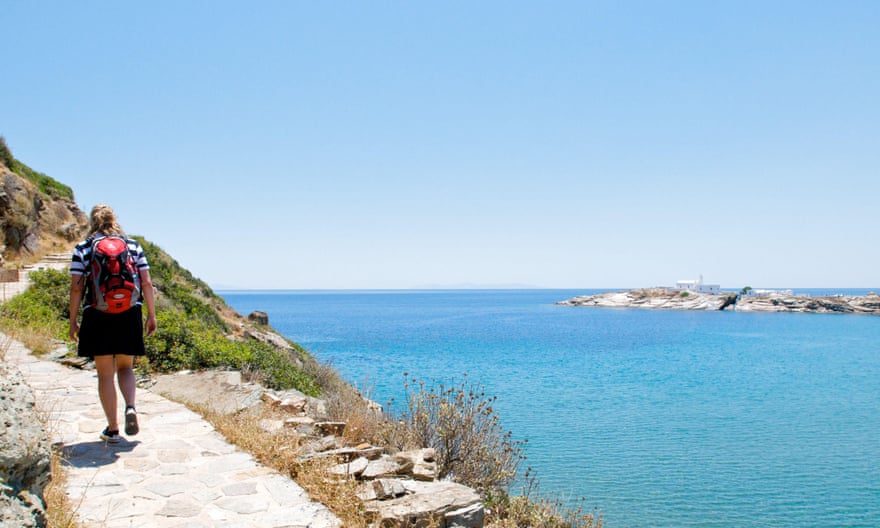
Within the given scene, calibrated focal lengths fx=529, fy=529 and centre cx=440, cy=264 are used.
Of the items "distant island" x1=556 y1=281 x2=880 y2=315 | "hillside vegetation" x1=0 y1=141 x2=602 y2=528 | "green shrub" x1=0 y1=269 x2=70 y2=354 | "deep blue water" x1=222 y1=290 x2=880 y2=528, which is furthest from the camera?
"distant island" x1=556 y1=281 x2=880 y2=315

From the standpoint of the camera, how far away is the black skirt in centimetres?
511

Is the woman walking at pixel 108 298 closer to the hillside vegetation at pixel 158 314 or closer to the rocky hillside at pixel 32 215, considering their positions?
the hillside vegetation at pixel 158 314

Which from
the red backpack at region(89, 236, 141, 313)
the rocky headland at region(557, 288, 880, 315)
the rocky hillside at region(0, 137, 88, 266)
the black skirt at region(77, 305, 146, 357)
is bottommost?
the rocky headland at region(557, 288, 880, 315)

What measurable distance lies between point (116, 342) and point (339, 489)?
2.65 meters

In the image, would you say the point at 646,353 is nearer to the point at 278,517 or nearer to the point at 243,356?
the point at 243,356

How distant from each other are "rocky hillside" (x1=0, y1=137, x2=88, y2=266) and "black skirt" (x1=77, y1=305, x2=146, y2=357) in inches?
680

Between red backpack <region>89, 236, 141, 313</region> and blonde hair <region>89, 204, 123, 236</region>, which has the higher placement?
blonde hair <region>89, 204, 123, 236</region>

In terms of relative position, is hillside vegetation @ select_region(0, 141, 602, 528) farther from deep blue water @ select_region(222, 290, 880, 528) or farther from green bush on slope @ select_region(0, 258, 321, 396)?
deep blue water @ select_region(222, 290, 880, 528)

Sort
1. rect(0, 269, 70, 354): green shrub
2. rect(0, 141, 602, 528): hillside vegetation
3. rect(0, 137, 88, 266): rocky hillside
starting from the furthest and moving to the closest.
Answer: rect(0, 137, 88, 266): rocky hillside
rect(0, 269, 70, 354): green shrub
rect(0, 141, 602, 528): hillside vegetation

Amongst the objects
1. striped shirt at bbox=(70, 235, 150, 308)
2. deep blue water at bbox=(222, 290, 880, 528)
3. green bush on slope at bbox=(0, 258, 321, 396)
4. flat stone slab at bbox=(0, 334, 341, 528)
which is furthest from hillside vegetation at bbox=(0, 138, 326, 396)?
striped shirt at bbox=(70, 235, 150, 308)

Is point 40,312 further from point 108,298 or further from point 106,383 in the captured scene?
point 108,298

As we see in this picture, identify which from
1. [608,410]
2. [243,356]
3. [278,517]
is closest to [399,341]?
[608,410]

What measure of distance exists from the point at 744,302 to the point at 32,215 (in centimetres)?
10680

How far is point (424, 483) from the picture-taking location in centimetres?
516
